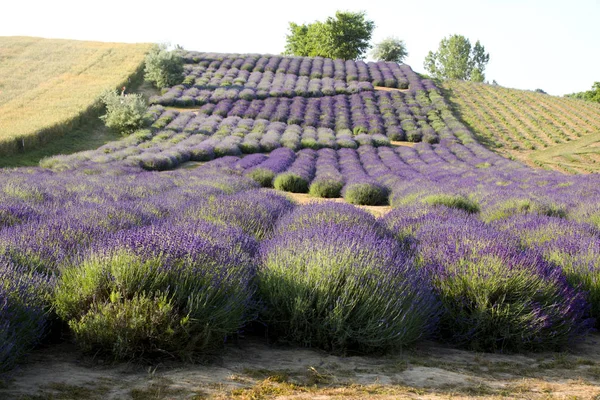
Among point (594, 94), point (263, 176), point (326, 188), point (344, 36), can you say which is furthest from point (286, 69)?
point (594, 94)

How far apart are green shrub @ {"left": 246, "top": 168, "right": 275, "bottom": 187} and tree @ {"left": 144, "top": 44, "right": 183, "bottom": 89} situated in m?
20.7

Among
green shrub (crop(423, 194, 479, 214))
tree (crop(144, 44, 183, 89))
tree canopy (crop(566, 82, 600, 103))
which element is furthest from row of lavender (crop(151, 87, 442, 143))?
tree canopy (crop(566, 82, 600, 103))

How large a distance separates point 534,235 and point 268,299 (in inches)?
135

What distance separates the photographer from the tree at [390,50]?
5234cm

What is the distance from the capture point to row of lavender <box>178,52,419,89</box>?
38.0 meters

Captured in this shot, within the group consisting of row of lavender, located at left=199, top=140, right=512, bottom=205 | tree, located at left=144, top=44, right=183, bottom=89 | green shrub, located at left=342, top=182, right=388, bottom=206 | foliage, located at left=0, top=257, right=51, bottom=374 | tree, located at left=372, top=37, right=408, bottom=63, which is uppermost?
tree, located at left=372, top=37, right=408, bottom=63

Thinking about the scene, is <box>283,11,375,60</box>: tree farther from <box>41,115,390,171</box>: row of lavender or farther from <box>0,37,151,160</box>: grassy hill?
<box>41,115,390,171</box>: row of lavender

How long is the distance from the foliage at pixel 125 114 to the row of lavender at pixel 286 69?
9.28 metres

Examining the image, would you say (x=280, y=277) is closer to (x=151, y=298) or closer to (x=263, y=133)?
(x=151, y=298)

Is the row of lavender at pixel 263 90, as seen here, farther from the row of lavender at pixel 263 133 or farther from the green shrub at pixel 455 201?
the green shrub at pixel 455 201

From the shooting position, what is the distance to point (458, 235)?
4988 millimetres

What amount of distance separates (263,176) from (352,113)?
17.3 meters

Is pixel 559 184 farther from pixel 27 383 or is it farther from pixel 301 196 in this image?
pixel 27 383

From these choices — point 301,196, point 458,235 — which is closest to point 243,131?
point 301,196
